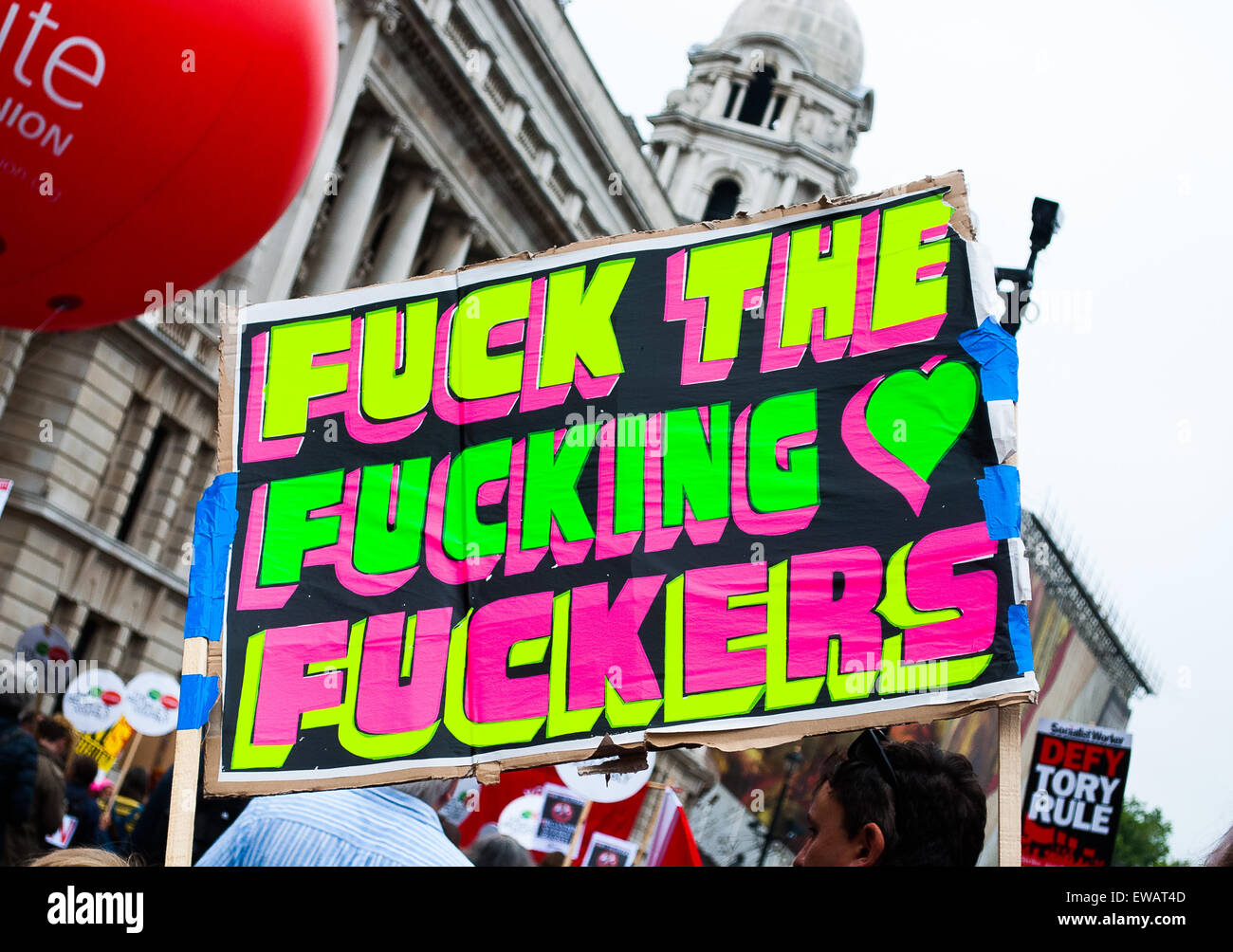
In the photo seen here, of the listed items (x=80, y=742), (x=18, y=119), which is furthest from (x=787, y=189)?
(x=18, y=119)

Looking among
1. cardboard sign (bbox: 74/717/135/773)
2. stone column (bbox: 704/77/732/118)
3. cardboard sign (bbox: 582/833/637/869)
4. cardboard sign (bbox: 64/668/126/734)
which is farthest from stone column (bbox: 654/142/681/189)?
cardboard sign (bbox: 582/833/637/869)

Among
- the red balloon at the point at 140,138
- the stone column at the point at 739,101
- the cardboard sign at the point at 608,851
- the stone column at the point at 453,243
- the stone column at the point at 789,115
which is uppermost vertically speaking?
the stone column at the point at 739,101

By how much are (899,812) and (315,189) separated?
95.1 feet

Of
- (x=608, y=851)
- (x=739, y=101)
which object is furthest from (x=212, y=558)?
(x=739, y=101)

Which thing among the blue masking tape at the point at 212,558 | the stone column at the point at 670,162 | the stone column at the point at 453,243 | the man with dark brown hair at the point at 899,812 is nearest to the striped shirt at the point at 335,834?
the blue masking tape at the point at 212,558

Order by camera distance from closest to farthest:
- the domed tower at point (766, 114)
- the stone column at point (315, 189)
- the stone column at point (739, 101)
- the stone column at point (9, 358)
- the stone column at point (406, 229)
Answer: the stone column at point (9, 358) → the stone column at point (315, 189) → the stone column at point (406, 229) → the domed tower at point (766, 114) → the stone column at point (739, 101)

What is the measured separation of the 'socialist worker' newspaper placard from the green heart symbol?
0.01 meters

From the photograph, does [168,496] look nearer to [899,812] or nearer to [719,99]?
[899,812]

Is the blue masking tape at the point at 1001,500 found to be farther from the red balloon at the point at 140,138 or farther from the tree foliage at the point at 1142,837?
the tree foliage at the point at 1142,837

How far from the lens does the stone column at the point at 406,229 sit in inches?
1442

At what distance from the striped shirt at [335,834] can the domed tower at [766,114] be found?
64.3m
